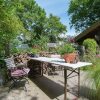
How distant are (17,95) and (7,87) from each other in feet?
3.60

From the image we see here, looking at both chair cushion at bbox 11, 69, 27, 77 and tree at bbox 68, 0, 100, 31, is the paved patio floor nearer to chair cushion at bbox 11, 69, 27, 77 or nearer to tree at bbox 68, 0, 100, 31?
chair cushion at bbox 11, 69, 27, 77

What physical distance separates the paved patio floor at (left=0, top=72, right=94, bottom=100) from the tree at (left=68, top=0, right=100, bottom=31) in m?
21.2

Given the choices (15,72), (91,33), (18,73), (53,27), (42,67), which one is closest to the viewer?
(18,73)

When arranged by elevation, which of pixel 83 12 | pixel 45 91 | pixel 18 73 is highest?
pixel 83 12

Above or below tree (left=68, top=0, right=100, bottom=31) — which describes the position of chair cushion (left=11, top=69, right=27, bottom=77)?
below

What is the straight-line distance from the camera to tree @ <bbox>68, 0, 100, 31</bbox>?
27644 millimetres

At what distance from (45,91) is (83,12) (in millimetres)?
22714

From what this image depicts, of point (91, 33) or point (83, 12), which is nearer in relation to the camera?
point (91, 33)

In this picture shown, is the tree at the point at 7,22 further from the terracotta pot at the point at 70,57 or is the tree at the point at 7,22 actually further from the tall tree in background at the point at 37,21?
the tall tree in background at the point at 37,21

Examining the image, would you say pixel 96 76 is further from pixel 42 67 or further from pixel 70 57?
pixel 42 67

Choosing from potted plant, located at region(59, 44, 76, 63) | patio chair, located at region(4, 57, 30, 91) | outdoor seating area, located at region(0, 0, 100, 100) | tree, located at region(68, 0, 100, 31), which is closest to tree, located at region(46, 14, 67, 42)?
tree, located at region(68, 0, 100, 31)

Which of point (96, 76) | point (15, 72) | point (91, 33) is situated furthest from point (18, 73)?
point (91, 33)

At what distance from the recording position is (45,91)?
666 centimetres

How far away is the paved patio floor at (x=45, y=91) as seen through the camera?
6.00 m
